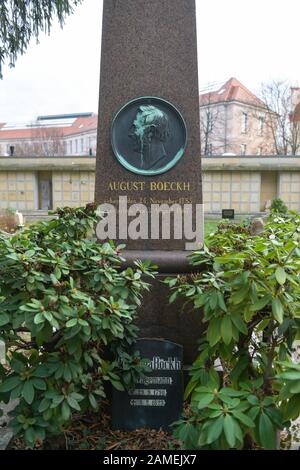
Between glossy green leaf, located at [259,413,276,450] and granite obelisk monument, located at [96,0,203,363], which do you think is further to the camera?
granite obelisk monument, located at [96,0,203,363]

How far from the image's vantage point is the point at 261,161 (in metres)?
21.4

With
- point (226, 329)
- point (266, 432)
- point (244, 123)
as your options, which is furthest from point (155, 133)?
point (244, 123)

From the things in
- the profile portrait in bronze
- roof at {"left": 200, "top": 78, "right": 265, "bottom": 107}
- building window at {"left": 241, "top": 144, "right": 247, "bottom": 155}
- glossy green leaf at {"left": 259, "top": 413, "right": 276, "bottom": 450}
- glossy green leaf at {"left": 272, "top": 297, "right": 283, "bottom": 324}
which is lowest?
glossy green leaf at {"left": 259, "top": 413, "right": 276, "bottom": 450}

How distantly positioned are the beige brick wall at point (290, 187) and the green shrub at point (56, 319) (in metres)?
20.3

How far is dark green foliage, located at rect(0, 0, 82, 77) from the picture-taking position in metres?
7.98

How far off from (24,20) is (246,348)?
25.5 feet

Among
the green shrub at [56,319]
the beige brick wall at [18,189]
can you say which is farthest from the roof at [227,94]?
the green shrub at [56,319]

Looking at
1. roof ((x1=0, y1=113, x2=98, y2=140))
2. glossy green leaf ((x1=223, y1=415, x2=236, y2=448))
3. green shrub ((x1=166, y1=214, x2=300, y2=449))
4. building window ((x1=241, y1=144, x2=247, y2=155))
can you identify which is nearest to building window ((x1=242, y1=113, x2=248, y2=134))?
building window ((x1=241, y1=144, x2=247, y2=155))

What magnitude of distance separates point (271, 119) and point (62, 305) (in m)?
38.8

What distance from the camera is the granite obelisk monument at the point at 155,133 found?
3.54 metres

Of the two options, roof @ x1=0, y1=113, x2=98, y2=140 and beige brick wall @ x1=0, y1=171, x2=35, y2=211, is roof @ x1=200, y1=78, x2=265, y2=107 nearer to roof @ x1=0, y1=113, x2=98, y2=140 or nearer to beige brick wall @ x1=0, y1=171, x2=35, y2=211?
roof @ x1=0, y1=113, x2=98, y2=140

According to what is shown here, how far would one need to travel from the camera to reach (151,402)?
308 centimetres

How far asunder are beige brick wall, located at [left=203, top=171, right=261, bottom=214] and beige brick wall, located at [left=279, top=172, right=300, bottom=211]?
3.97 ft

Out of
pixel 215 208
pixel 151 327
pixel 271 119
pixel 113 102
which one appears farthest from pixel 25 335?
pixel 271 119
